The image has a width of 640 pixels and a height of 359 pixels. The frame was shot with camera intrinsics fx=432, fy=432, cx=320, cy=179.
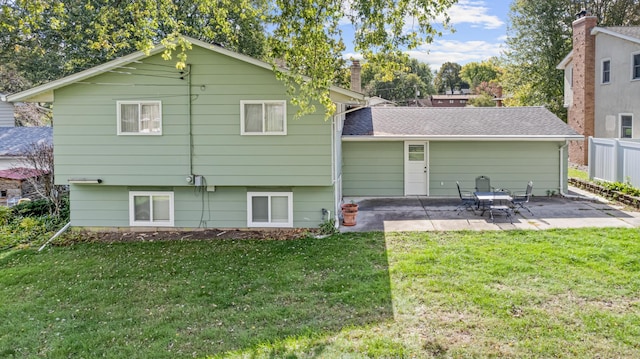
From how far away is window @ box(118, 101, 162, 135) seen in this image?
10602 mm

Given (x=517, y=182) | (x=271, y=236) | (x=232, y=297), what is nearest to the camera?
(x=232, y=297)

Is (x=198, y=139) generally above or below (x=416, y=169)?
above

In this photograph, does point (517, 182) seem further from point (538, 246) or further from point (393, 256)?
point (393, 256)

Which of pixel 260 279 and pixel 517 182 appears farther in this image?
pixel 517 182

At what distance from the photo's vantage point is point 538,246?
859 centimetres

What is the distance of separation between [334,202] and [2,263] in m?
7.47

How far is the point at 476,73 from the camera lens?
73.8 metres

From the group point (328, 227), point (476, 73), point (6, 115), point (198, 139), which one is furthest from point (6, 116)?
point (476, 73)

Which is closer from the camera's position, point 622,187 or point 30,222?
point 30,222

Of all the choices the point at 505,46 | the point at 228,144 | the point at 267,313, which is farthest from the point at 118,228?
the point at 505,46

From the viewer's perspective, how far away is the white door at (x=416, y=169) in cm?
1457

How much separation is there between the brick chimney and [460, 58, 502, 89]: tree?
170ft

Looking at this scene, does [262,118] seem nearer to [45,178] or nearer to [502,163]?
[45,178]

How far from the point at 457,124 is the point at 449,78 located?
71774 millimetres
